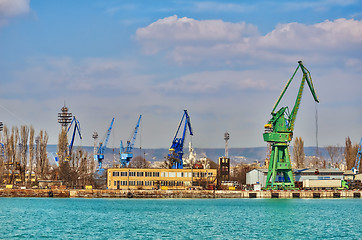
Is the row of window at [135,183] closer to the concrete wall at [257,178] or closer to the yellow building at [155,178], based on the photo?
the yellow building at [155,178]

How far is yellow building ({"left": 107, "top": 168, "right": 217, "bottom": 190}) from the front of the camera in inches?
4237

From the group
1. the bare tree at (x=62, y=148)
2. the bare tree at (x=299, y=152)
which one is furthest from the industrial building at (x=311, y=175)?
the bare tree at (x=62, y=148)

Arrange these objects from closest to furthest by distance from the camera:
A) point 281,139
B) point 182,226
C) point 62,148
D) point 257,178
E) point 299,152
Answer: point 182,226 < point 281,139 < point 257,178 < point 62,148 < point 299,152

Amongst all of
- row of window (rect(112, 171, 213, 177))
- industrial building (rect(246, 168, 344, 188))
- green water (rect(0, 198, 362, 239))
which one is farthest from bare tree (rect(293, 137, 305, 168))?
green water (rect(0, 198, 362, 239))

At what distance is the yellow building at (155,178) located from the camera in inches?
4237

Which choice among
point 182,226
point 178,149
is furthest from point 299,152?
point 182,226

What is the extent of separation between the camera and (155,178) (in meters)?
109

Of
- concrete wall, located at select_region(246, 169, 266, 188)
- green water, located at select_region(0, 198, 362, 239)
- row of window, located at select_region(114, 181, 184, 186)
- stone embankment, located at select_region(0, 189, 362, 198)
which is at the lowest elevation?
green water, located at select_region(0, 198, 362, 239)

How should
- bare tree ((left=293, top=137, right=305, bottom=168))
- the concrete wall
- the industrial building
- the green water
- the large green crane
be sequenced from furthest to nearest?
bare tree ((left=293, top=137, right=305, bottom=168)), the concrete wall, the industrial building, the large green crane, the green water

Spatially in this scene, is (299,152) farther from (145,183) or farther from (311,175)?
(145,183)

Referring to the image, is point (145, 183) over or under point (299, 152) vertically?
under

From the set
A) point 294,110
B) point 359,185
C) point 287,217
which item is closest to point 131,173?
point 294,110

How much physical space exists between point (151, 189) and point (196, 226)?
6032 centimetres

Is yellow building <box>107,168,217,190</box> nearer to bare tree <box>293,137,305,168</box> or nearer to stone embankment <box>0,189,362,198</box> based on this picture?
stone embankment <box>0,189,362,198</box>
